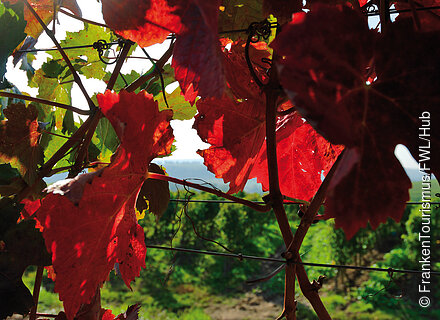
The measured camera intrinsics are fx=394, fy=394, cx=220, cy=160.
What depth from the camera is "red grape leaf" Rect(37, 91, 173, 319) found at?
A: 14.0 inches

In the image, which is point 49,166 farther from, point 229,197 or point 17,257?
point 229,197

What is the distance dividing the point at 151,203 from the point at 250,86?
247mm

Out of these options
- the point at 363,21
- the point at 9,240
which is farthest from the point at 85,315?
the point at 363,21

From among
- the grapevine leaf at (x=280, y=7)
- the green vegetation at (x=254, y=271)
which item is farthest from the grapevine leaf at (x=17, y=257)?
the green vegetation at (x=254, y=271)

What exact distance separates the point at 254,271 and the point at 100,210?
Answer: 20.4 feet

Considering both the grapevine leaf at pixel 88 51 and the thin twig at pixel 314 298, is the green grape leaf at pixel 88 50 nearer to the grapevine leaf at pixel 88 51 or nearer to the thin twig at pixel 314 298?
the grapevine leaf at pixel 88 51

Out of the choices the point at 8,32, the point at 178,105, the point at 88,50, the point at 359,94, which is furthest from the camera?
the point at 88,50

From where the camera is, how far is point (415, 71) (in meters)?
0.25

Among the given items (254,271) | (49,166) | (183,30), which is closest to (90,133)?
(49,166)

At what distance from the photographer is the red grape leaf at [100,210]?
36 cm

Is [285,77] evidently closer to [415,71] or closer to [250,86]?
[415,71]

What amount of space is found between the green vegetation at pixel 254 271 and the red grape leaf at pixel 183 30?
14.7ft

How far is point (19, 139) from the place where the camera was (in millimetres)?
539

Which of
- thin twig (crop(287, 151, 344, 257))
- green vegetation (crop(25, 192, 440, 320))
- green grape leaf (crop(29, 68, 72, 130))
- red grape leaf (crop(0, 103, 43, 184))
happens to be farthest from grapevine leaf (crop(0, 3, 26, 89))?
green vegetation (crop(25, 192, 440, 320))
